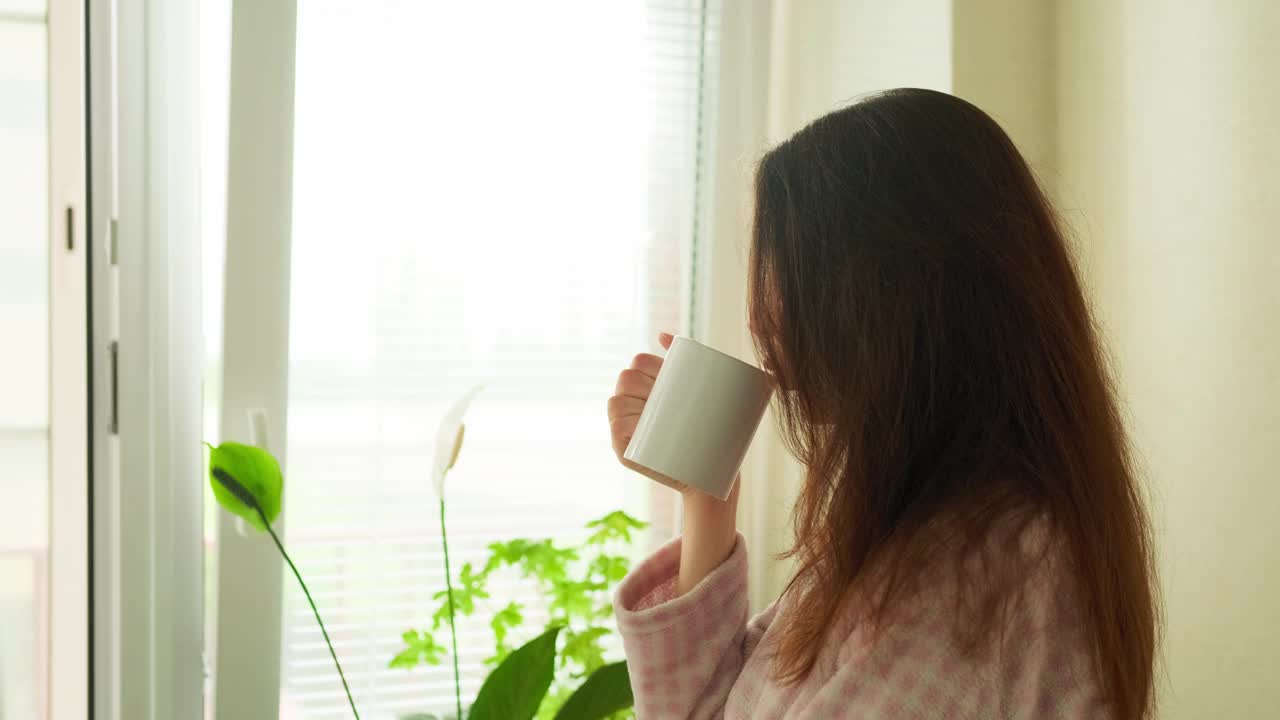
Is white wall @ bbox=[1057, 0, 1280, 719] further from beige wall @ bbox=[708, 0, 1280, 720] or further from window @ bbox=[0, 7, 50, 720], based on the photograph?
window @ bbox=[0, 7, 50, 720]

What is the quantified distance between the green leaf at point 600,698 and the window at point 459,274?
33 centimetres

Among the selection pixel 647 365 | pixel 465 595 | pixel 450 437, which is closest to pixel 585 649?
pixel 465 595

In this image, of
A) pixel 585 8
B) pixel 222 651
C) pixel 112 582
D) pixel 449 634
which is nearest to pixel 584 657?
pixel 449 634

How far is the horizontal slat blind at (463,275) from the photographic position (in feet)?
4.28

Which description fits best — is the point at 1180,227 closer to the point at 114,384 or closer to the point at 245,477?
the point at 245,477

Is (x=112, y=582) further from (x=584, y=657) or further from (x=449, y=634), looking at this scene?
(x=584, y=657)

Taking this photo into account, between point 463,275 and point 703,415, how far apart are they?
77 cm

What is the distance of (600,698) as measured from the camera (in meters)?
1.10

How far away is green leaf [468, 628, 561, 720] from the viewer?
1.06 meters

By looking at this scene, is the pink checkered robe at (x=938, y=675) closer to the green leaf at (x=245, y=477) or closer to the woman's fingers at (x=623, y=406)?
the woman's fingers at (x=623, y=406)

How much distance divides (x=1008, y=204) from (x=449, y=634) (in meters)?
1.03

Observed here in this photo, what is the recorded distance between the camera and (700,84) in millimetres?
1480

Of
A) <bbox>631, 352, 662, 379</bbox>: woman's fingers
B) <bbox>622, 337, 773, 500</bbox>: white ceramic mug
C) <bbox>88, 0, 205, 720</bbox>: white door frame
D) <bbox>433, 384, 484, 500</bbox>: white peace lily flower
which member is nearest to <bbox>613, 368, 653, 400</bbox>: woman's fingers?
<bbox>631, 352, 662, 379</bbox>: woman's fingers

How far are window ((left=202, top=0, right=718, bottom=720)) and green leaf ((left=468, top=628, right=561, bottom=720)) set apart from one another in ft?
1.11
